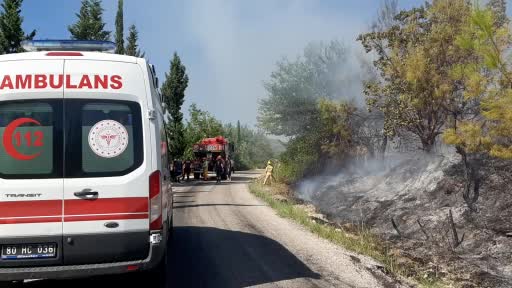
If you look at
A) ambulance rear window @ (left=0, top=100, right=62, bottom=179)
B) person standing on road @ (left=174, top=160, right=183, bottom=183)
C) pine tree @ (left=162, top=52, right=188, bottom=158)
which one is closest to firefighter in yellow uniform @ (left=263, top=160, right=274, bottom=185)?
person standing on road @ (left=174, top=160, right=183, bottom=183)

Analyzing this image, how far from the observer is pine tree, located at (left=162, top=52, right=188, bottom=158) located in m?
37.2

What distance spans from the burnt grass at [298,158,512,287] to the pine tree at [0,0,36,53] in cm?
1723

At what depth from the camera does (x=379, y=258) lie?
8.30 m

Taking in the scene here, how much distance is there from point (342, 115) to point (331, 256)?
76.2ft

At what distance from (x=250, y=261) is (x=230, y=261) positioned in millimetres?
321

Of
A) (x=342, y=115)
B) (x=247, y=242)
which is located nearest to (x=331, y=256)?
(x=247, y=242)

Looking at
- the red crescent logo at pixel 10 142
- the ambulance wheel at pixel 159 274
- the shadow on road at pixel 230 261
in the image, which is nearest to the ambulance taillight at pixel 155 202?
the ambulance wheel at pixel 159 274

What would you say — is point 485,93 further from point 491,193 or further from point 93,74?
point 93,74

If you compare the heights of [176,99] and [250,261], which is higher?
[176,99]

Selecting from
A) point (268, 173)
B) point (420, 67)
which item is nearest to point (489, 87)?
point (420, 67)

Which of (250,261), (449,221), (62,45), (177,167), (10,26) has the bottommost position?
(449,221)

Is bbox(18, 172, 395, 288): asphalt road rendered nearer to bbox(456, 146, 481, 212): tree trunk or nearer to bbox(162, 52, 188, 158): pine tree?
bbox(456, 146, 481, 212): tree trunk

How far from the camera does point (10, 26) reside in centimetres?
2348

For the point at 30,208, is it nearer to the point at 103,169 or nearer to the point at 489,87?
the point at 103,169
